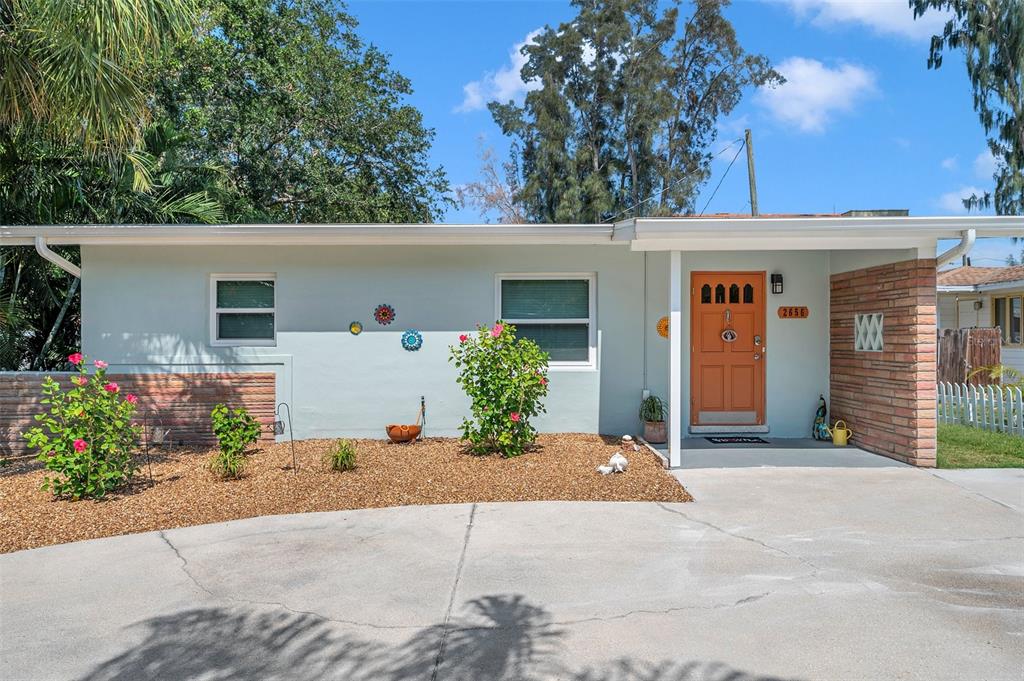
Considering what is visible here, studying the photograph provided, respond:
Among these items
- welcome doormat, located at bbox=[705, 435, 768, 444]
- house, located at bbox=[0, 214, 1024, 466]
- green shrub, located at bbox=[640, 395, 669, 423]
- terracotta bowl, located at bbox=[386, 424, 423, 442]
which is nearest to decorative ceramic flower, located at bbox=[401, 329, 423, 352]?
house, located at bbox=[0, 214, 1024, 466]

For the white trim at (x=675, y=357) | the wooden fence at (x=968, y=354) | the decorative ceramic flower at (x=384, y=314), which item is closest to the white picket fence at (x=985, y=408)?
the wooden fence at (x=968, y=354)

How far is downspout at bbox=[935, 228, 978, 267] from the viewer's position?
6.43 m

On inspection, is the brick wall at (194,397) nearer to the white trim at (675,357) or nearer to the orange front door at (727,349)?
the white trim at (675,357)

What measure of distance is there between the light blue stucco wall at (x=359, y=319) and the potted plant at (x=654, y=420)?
0.95ft

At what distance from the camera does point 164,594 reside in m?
3.83

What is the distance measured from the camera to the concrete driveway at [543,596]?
9.91 ft

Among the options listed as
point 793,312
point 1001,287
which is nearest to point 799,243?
point 793,312

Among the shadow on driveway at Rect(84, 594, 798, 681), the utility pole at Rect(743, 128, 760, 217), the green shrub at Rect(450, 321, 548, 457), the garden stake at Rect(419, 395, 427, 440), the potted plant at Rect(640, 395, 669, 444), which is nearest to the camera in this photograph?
the shadow on driveway at Rect(84, 594, 798, 681)

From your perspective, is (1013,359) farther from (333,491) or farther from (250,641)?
(250,641)

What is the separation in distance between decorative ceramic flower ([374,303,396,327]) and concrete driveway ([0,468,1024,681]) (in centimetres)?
324

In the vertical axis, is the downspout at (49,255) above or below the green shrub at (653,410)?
above

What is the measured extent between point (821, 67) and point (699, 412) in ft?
58.2

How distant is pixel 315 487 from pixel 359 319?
106 inches

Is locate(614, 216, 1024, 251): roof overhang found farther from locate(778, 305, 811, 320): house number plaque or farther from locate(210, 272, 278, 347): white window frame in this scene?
locate(210, 272, 278, 347): white window frame
